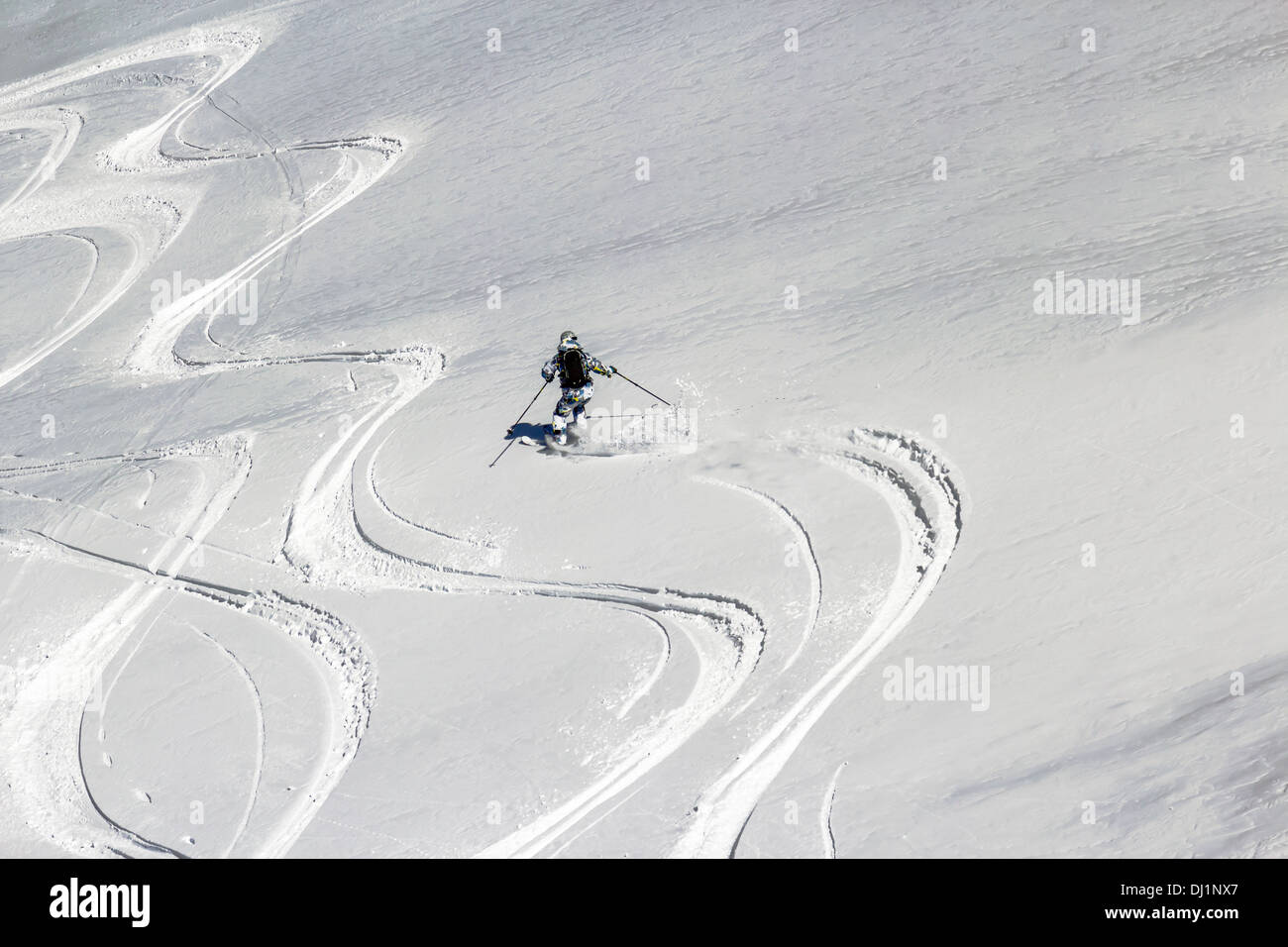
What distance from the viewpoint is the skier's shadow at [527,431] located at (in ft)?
42.1

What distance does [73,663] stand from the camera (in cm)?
1106

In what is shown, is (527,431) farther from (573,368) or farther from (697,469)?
(697,469)

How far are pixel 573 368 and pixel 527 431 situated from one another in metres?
1.34

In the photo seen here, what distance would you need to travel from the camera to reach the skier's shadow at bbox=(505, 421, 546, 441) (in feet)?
42.1

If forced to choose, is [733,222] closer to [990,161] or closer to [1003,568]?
[990,161]

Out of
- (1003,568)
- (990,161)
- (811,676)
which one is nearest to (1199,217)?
(990,161)

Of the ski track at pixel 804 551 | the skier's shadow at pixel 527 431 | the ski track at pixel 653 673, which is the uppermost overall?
the skier's shadow at pixel 527 431

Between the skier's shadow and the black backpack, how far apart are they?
3.17 ft

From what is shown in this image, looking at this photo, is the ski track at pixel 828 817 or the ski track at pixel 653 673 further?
the ski track at pixel 653 673

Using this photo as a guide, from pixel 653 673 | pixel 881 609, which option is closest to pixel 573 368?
pixel 653 673

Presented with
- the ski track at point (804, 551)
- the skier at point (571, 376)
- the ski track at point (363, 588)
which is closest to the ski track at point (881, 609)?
the ski track at point (363, 588)

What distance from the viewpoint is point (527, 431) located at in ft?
42.4

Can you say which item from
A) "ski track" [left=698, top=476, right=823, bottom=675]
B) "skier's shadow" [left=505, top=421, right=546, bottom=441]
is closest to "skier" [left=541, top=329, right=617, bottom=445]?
"skier's shadow" [left=505, top=421, right=546, bottom=441]

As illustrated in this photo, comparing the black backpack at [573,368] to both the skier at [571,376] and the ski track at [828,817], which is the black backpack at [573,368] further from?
the ski track at [828,817]
